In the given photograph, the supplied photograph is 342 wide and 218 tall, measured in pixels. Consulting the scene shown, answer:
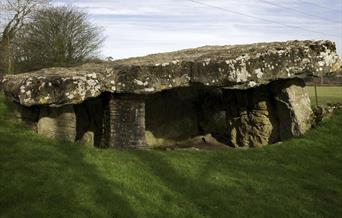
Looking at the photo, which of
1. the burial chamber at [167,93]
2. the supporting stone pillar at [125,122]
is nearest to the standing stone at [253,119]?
the burial chamber at [167,93]

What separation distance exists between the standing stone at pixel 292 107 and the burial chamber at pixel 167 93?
3 cm

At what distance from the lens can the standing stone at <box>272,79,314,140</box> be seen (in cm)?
1395

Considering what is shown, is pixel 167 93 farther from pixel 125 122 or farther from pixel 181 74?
pixel 125 122

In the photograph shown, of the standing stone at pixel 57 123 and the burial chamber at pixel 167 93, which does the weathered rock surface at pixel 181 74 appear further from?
the standing stone at pixel 57 123

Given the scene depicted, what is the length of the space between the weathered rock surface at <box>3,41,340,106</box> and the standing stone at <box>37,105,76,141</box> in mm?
885

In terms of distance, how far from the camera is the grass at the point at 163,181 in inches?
320

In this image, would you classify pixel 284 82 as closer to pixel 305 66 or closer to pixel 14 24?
pixel 305 66

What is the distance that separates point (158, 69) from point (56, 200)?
16.8 ft

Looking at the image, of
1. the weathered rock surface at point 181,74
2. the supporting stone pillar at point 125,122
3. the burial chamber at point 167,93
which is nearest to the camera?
the weathered rock surface at point 181,74

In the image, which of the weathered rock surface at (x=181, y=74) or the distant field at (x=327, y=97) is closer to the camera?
the weathered rock surface at (x=181, y=74)

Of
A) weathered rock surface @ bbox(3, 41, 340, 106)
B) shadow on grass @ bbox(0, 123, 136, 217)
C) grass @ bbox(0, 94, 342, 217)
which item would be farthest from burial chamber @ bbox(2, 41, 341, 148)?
shadow on grass @ bbox(0, 123, 136, 217)

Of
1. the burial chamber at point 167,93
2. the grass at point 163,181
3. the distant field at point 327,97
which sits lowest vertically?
the grass at point 163,181

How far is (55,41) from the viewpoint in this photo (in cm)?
3041

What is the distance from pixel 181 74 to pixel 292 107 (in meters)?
3.45
